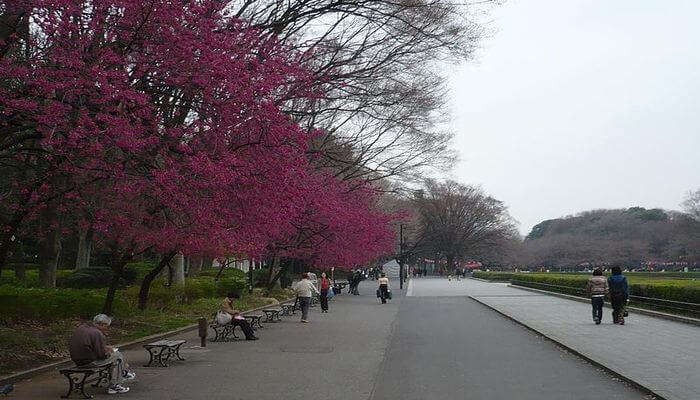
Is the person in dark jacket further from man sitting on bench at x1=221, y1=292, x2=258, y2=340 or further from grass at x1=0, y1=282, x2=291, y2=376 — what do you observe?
grass at x1=0, y1=282, x2=291, y2=376

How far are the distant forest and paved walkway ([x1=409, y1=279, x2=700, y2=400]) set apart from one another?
6464cm

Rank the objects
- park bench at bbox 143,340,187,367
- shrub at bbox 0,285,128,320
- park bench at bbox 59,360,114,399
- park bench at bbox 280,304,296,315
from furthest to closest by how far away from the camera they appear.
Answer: park bench at bbox 280,304,296,315
shrub at bbox 0,285,128,320
park bench at bbox 143,340,187,367
park bench at bbox 59,360,114,399

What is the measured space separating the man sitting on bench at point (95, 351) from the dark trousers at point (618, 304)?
47.6 ft

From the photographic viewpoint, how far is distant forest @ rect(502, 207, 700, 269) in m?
88.8

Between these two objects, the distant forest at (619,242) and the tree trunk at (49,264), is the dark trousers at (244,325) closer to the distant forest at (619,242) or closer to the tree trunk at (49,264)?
the tree trunk at (49,264)

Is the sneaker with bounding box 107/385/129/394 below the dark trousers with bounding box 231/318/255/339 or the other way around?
below

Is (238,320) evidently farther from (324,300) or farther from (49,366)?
(324,300)

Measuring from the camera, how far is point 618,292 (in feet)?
65.8

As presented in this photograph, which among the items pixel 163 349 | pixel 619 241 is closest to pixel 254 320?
pixel 163 349

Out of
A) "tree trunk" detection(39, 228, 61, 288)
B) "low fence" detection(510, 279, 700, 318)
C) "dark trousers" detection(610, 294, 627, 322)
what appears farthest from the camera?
"tree trunk" detection(39, 228, 61, 288)


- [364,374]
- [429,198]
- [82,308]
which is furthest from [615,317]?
[429,198]

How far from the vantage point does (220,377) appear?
11578mm

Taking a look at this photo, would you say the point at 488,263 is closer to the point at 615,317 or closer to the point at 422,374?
the point at 615,317

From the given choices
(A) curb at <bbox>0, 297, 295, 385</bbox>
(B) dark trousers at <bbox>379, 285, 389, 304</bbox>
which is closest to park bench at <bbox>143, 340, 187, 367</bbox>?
(A) curb at <bbox>0, 297, 295, 385</bbox>
